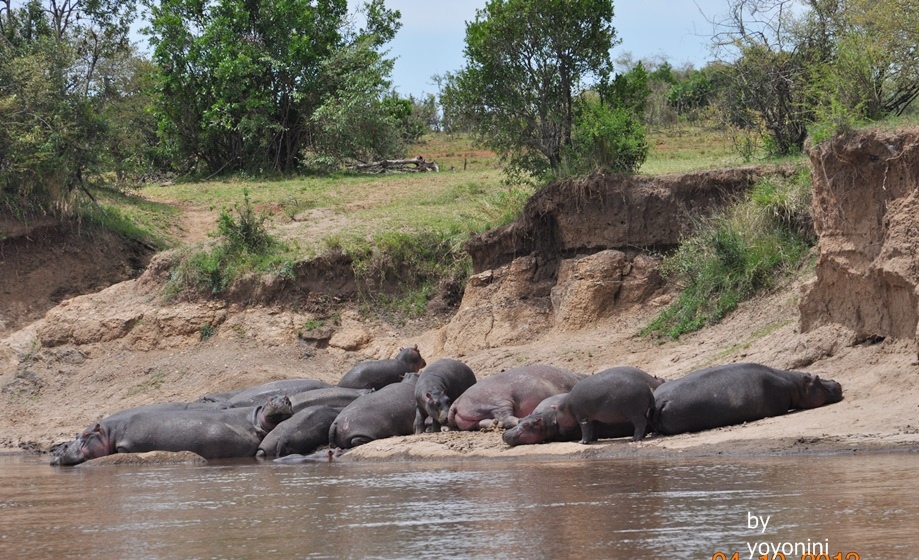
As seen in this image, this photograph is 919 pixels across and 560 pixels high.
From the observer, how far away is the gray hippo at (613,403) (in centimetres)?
1099

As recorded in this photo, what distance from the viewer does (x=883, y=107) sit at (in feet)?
50.3

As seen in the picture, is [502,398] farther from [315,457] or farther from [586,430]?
[315,457]

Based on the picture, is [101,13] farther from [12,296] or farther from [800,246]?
[800,246]

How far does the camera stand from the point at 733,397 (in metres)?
11.1

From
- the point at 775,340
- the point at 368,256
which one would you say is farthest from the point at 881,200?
the point at 368,256

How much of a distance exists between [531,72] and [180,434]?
35.7 ft

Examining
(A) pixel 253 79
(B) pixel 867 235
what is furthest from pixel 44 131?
(B) pixel 867 235

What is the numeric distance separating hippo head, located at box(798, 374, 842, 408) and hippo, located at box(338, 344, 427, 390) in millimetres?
6781

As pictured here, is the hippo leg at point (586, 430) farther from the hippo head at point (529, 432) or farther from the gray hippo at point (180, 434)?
the gray hippo at point (180, 434)

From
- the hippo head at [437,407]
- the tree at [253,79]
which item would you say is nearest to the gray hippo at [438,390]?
the hippo head at [437,407]

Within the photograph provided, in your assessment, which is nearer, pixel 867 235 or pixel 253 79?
pixel 867 235

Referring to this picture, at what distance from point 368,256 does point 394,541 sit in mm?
15505

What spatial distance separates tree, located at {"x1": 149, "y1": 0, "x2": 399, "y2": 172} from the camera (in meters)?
34.8

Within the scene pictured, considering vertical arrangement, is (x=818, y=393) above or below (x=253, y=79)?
below
